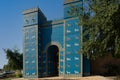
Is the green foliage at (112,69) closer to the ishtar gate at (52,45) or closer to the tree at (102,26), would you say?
the ishtar gate at (52,45)

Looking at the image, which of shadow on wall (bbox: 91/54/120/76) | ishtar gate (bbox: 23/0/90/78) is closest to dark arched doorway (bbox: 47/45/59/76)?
ishtar gate (bbox: 23/0/90/78)

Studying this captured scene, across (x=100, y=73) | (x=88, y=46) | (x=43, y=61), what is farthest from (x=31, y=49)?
(x=88, y=46)

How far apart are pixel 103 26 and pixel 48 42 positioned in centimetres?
1405

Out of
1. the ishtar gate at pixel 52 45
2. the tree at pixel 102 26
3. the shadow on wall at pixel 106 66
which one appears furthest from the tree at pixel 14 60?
the tree at pixel 102 26

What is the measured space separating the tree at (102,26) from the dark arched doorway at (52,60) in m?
11.2

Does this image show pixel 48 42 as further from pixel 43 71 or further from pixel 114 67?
pixel 114 67

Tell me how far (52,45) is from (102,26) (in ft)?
45.6

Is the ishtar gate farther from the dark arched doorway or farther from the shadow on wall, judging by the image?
the shadow on wall

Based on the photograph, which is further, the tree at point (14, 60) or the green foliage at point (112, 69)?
the tree at point (14, 60)

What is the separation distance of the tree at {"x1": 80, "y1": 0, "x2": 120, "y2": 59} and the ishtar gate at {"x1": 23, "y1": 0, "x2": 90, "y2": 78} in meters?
6.04

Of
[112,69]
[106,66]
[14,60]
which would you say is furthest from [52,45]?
[14,60]

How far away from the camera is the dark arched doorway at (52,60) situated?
33.4 metres

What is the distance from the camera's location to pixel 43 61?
33.3 metres

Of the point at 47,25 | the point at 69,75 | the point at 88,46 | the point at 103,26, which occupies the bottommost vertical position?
the point at 69,75
